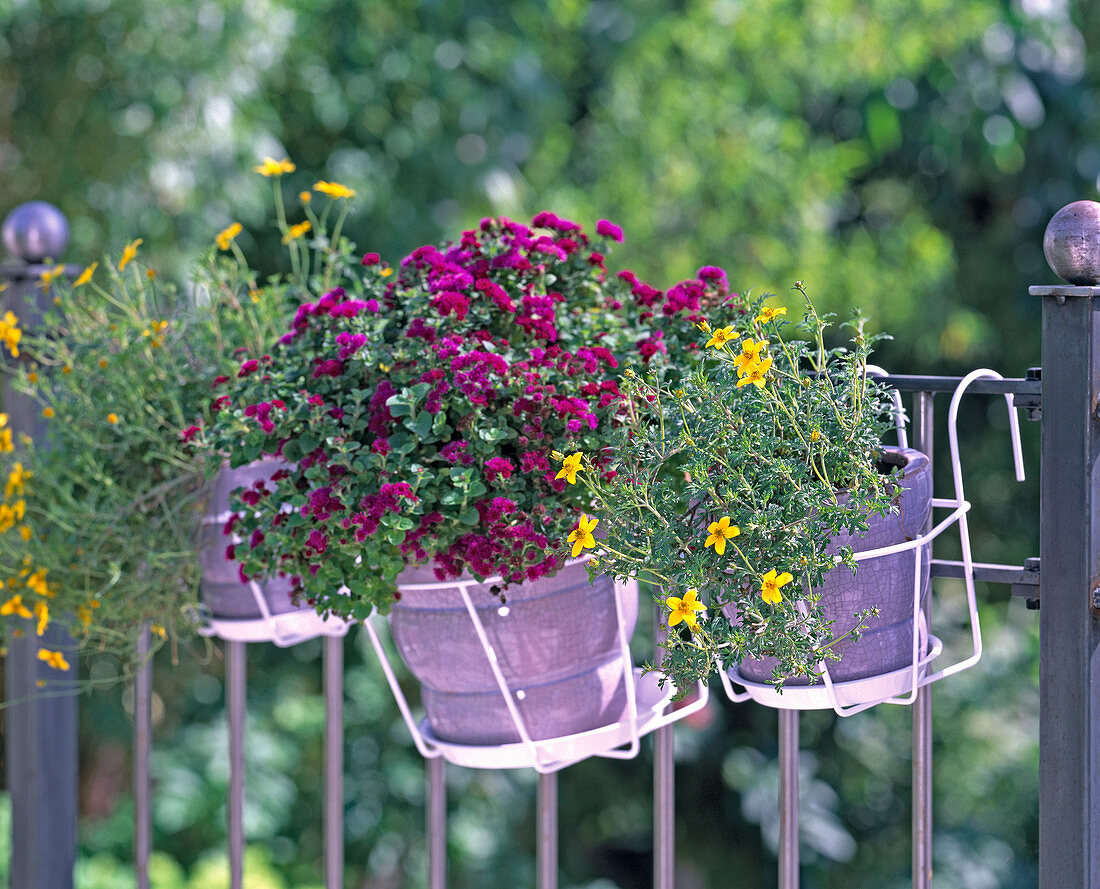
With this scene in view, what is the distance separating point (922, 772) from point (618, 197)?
9.52 feet

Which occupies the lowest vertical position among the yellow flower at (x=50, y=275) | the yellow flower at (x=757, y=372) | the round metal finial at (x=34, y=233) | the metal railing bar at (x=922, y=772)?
the metal railing bar at (x=922, y=772)

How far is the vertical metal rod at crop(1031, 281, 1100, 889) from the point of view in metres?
1.00

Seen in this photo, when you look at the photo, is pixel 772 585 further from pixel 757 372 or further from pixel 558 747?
pixel 558 747

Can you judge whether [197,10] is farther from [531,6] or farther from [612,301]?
[612,301]

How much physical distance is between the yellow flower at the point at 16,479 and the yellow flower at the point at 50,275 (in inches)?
11.2

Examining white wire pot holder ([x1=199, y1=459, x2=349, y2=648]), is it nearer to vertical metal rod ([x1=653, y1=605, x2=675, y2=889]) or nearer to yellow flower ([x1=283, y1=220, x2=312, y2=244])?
yellow flower ([x1=283, y1=220, x2=312, y2=244])

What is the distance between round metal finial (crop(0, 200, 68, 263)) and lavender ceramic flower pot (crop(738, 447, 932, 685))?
3.93ft

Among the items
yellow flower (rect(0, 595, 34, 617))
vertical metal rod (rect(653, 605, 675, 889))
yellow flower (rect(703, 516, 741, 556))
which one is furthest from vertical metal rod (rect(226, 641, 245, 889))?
yellow flower (rect(703, 516, 741, 556))

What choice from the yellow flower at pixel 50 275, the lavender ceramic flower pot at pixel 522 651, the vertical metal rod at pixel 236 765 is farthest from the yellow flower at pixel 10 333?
the lavender ceramic flower pot at pixel 522 651

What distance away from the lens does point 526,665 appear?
1.12m

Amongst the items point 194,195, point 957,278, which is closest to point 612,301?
point 194,195

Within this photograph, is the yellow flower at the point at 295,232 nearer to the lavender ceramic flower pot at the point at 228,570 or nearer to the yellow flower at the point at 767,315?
the lavender ceramic flower pot at the point at 228,570

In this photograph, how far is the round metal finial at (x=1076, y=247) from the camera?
3.26 ft

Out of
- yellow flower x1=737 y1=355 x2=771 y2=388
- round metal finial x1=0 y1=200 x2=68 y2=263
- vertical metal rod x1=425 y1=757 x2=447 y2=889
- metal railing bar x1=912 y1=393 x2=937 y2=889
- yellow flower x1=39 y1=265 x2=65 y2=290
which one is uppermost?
round metal finial x1=0 y1=200 x2=68 y2=263
